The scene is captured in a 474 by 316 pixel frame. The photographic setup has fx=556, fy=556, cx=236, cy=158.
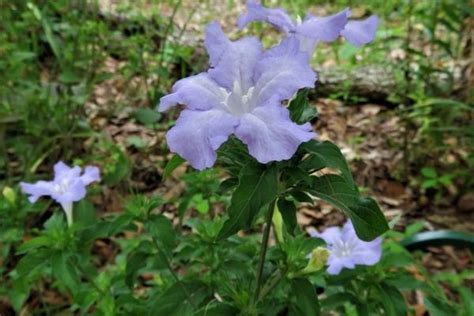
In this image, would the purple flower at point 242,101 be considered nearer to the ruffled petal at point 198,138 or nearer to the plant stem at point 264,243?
the ruffled petal at point 198,138

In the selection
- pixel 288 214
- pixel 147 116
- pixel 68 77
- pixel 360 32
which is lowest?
pixel 147 116

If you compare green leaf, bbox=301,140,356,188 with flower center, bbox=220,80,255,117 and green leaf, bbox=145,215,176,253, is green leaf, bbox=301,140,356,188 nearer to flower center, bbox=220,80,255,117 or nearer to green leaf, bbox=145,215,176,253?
flower center, bbox=220,80,255,117

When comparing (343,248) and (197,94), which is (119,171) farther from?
(197,94)

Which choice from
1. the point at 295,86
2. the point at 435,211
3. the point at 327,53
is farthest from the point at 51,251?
the point at 327,53

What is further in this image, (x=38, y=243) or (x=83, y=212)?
(x=83, y=212)

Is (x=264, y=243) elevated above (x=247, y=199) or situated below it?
below

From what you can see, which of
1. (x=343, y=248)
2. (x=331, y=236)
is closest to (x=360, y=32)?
(x=343, y=248)

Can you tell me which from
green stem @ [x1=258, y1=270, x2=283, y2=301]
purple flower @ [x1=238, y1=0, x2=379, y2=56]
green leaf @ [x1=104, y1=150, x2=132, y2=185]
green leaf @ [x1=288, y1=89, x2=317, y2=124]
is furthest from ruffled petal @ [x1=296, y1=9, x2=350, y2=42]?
green leaf @ [x1=104, y1=150, x2=132, y2=185]
